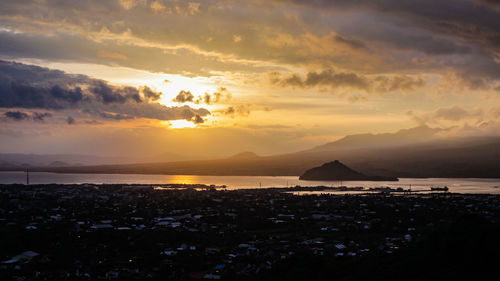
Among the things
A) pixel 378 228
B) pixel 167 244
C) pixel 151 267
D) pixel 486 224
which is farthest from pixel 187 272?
pixel 378 228

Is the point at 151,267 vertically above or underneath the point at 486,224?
underneath

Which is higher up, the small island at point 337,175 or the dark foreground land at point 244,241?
the small island at point 337,175

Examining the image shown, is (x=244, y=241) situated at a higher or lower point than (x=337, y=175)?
lower

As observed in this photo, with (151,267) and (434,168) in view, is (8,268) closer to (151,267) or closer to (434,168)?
(151,267)

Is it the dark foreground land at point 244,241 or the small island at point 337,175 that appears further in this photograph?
the small island at point 337,175

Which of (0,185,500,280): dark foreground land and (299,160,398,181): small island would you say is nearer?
(0,185,500,280): dark foreground land

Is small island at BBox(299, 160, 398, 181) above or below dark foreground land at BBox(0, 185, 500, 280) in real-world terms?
above

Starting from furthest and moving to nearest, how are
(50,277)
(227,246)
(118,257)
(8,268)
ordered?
(227,246)
(118,257)
(8,268)
(50,277)

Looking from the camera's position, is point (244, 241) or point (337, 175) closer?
point (244, 241)
